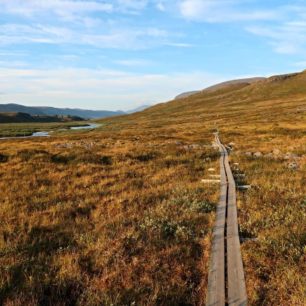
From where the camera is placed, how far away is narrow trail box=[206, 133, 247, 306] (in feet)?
15.9

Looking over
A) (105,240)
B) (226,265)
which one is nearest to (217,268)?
(226,265)

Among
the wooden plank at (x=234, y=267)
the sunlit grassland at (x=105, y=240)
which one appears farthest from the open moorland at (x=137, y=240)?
the wooden plank at (x=234, y=267)

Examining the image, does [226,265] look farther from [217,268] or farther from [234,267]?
[217,268]

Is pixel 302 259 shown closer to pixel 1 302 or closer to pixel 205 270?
Result: pixel 205 270

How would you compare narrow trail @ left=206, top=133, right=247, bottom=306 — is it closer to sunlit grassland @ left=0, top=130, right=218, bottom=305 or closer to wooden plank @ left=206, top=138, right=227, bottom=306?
wooden plank @ left=206, top=138, right=227, bottom=306

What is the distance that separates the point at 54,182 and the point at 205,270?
997 centimetres

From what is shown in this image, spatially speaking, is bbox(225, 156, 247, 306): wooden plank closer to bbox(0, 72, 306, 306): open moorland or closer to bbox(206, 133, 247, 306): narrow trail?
bbox(206, 133, 247, 306): narrow trail

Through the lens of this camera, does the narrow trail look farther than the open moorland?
No

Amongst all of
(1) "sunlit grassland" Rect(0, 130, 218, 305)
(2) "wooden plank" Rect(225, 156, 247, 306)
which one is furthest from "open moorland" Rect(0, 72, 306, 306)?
(2) "wooden plank" Rect(225, 156, 247, 306)

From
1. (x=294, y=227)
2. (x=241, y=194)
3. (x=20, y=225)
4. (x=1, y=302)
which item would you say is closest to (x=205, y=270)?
(x=294, y=227)

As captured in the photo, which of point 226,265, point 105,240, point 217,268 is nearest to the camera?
point 217,268

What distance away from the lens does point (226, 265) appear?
5.84 meters

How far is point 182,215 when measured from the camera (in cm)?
876

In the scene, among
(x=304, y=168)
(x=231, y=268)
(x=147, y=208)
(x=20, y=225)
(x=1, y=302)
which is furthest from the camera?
(x=304, y=168)
